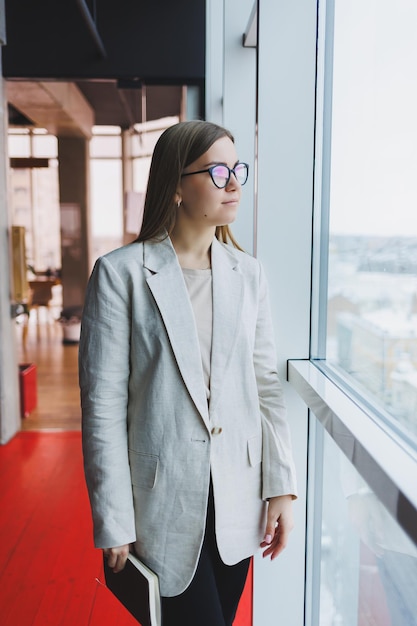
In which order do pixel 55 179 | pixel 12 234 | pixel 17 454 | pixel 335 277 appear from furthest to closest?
pixel 55 179, pixel 12 234, pixel 17 454, pixel 335 277

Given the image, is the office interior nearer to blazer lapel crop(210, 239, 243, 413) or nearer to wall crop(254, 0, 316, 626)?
wall crop(254, 0, 316, 626)

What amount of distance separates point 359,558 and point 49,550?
204 cm

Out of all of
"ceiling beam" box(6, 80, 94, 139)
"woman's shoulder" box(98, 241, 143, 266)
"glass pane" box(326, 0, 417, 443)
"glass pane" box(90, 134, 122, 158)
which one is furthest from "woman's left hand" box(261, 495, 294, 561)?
"glass pane" box(90, 134, 122, 158)

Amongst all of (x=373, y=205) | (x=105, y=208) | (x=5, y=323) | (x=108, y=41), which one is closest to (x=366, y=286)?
(x=373, y=205)

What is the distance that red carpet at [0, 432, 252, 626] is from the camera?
2420mm

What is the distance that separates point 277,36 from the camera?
1.72m

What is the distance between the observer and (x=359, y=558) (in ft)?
4.76

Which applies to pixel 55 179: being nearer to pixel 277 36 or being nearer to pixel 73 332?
pixel 73 332

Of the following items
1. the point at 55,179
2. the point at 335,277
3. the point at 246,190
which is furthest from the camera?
the point at 55,179

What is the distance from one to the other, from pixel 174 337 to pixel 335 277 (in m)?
0.62

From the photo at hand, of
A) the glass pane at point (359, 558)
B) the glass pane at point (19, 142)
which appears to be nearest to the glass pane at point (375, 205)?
the glass pane at point (359, 558)

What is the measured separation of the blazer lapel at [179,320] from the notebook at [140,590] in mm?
356

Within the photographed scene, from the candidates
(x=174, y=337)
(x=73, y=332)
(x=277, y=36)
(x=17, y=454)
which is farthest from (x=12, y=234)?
(x=73, y=332)

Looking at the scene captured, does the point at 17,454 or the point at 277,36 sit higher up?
the point at 277,36
